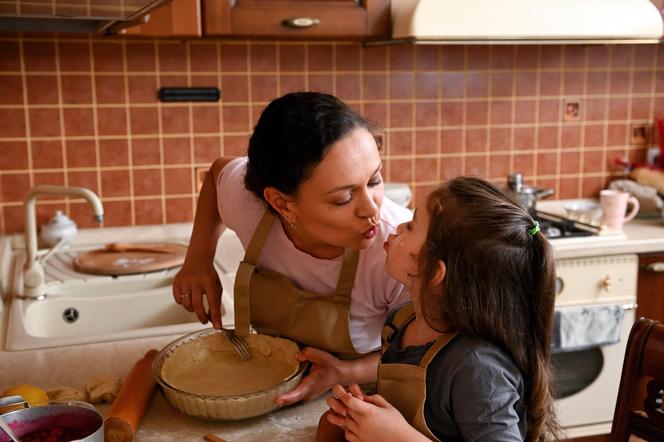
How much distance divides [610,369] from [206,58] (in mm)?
1560

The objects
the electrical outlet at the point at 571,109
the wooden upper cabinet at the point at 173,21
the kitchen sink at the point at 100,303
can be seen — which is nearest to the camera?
the kitchen sink at the point at 100,303

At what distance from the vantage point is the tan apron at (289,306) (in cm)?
123

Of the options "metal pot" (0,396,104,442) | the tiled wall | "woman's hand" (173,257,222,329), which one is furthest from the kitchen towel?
"metal pot" (0,396,104,442)

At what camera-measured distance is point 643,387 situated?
1056 mm

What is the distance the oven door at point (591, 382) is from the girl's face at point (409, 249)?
53.7 inches

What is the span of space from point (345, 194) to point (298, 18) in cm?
104

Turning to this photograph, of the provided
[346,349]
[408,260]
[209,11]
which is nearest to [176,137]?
[209,11]

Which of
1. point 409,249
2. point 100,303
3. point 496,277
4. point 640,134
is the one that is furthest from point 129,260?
point 640,134

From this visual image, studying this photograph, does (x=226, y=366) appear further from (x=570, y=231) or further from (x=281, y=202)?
(x=570, y=231)

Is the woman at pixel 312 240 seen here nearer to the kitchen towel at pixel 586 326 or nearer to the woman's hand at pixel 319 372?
the woman's hand at pixel 319 372

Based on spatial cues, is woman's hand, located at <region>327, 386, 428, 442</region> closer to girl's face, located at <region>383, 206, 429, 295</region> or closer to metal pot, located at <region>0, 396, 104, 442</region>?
girl's face, located at <region>383, 206, 429, 295</region>

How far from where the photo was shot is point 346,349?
123cm

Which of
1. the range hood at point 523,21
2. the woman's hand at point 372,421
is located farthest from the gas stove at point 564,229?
the woman's hand at point 372,421

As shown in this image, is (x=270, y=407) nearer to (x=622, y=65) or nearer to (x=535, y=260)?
(x=535, y=260)
